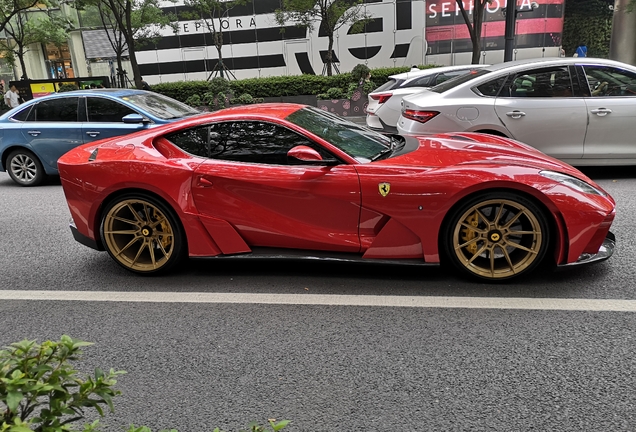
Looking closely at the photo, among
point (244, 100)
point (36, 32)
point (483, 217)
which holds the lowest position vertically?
point (483, 217)

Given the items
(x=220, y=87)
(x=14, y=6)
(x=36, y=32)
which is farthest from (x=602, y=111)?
(x=36, y=32)

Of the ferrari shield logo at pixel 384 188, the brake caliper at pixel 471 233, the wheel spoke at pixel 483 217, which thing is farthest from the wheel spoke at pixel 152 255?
the wheel spoke at pixel 483 217

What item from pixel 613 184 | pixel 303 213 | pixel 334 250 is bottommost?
pixel 613 184

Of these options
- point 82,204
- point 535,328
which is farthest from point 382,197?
point 82,204

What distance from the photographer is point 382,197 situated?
3752mm

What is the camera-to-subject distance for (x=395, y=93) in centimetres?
926

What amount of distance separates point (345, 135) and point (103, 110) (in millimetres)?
5420

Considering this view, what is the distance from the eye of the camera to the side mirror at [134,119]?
7.86 metres

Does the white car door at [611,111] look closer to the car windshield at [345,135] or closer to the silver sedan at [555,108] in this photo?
the silver sedan at [555,108]

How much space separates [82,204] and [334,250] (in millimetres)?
2222

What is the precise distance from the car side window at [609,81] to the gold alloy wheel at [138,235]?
5663 mm

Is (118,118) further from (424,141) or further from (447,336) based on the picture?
(447,336)

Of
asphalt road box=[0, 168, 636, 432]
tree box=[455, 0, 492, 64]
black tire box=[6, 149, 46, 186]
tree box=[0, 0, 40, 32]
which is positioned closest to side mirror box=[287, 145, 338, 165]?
asphalt road box=[0, 168, 636, 432]

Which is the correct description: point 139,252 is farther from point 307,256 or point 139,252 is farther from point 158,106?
point 158,106
